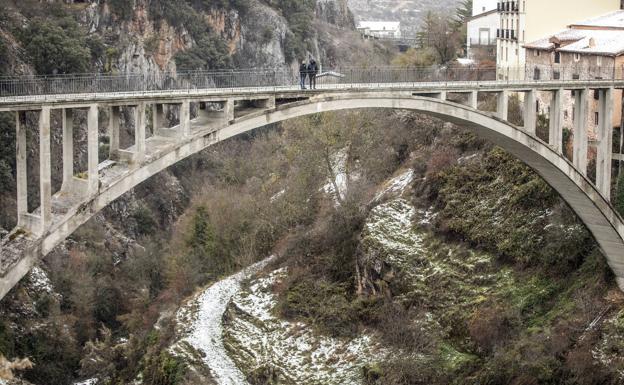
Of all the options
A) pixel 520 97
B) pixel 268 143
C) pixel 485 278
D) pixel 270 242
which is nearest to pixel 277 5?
pixel 268 143

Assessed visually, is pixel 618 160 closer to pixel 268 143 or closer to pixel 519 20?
pixel 519 20

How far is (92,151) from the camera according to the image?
27.8 m

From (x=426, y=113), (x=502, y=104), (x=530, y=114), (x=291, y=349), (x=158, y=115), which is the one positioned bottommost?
(x=291, y=349)

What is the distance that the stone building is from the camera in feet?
130

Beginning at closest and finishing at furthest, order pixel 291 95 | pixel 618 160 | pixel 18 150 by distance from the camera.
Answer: pixel 18 150 < pixel 291 95 < pixel 618 160

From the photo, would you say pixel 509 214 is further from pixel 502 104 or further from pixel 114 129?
pixel 114 129

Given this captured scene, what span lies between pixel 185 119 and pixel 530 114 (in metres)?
11.4

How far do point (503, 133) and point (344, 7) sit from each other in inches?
3537

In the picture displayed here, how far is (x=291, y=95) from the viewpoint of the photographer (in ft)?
105

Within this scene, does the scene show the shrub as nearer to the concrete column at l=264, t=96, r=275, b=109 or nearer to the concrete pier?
the concrete column at l=264, t=96, r=275, b=109

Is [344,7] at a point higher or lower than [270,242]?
higher

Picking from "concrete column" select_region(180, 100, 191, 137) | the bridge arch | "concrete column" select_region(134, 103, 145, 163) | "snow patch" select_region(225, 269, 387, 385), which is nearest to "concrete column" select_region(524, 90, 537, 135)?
the bridge arch

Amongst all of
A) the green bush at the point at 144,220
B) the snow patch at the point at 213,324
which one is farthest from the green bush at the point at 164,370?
the green bush at the point at 144,220

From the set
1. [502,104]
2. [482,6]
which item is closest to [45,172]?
[502,104]
